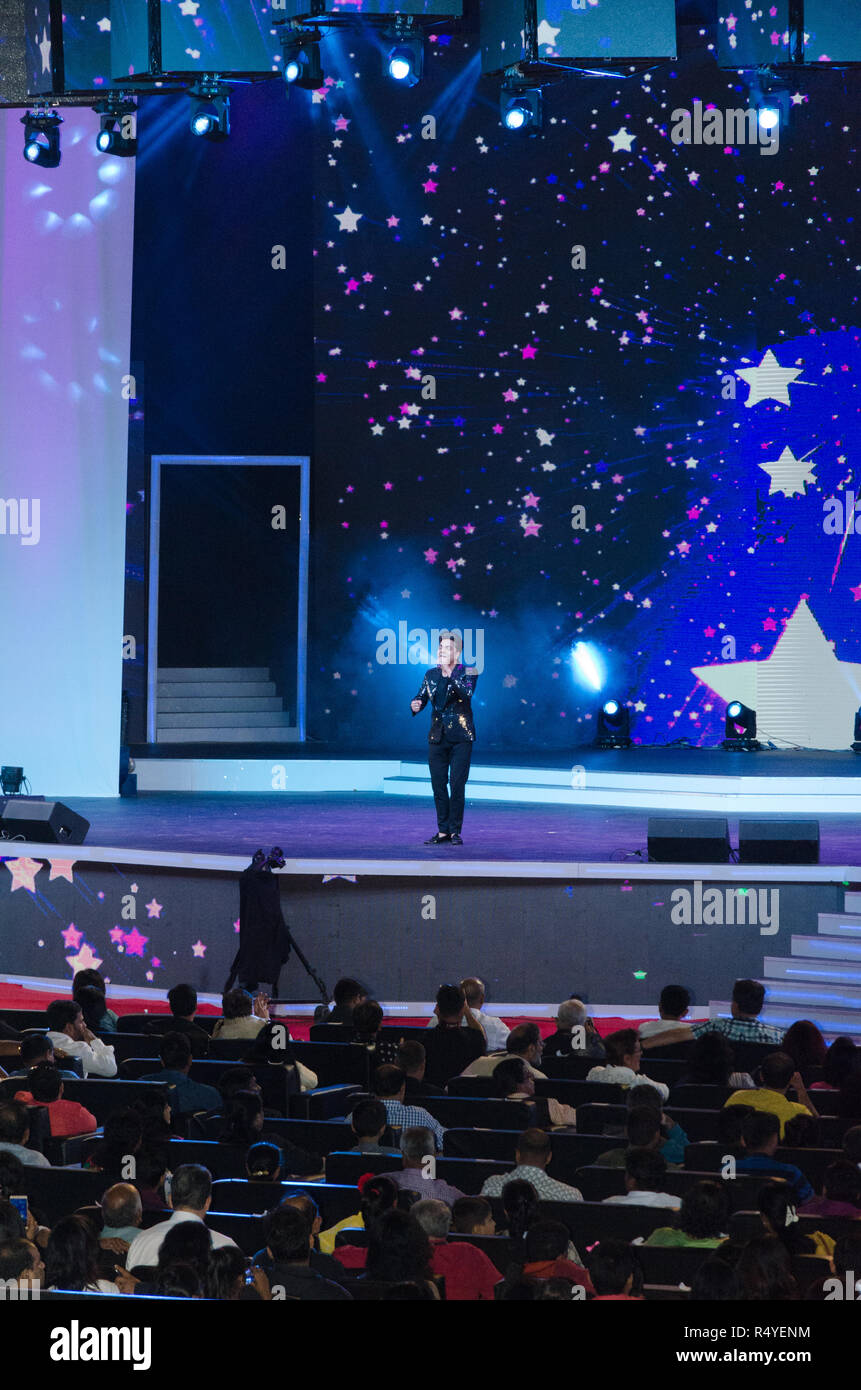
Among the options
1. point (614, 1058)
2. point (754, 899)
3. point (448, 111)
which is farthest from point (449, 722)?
point (448, 111)

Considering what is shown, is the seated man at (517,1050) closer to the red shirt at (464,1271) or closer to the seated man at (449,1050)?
the seated man at (449,1050)

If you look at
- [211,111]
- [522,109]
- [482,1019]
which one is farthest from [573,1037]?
[522,109]

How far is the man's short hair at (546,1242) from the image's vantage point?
386 centimetres

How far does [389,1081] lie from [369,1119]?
0.52 meters

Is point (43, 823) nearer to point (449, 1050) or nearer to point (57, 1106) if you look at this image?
point (449, 1050)

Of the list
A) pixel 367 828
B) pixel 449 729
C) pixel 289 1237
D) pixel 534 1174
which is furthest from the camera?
pixel 367 828

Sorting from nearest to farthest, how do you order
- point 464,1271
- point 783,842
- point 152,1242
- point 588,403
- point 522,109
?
point 464,1271
point 152,1242
point 783,842
point 522,109
point 588,403

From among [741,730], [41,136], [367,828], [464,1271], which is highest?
[41,136]

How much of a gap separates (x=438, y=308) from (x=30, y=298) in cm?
418

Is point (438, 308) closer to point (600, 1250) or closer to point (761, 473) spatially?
point (761, 473)

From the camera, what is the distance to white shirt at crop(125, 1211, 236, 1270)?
406 cm

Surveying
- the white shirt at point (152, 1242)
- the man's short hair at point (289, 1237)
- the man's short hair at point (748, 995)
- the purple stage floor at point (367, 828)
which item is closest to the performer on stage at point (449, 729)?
the purple stage floor at point (367, 828)

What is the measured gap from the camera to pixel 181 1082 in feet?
18.7

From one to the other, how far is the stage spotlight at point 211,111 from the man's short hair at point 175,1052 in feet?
22.5
